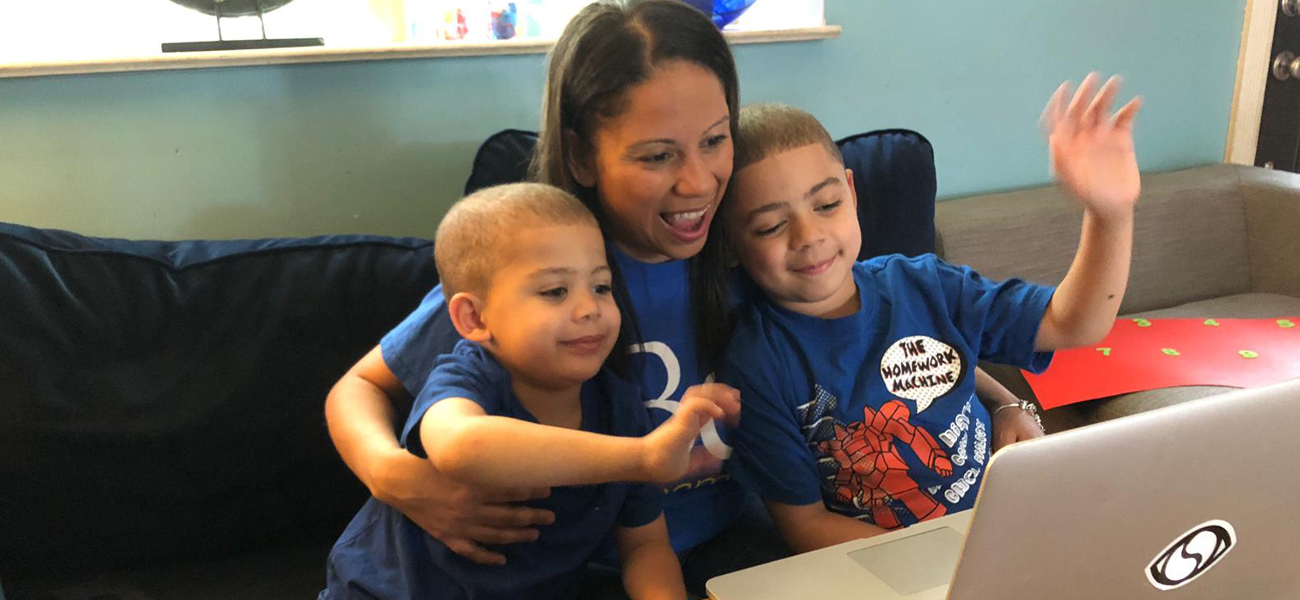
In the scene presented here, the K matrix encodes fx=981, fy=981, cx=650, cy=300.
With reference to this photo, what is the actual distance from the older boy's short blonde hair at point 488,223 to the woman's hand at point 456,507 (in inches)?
7.7

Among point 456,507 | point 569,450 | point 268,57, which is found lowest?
point 456,507

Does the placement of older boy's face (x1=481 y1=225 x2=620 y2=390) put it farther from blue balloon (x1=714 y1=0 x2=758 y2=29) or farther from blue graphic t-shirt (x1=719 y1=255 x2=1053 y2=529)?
blue balloon (x1=714 y1=0 x2=758 y2=29)

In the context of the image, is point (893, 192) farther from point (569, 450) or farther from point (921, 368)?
point (569, 450)

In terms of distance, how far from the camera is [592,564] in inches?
→ 48.4

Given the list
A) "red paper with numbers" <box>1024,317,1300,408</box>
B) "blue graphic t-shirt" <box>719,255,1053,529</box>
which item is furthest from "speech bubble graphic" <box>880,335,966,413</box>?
"red paper with numbers" <box>1024,317,1300,408</box>

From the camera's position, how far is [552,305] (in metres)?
0.99

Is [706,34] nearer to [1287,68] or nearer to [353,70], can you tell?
[353,70]

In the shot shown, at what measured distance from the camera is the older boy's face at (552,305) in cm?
98

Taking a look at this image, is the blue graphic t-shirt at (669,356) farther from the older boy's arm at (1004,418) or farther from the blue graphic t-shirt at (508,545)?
the older boy's arm at (1004,418)

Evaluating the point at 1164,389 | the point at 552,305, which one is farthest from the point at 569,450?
the point at 1164,389

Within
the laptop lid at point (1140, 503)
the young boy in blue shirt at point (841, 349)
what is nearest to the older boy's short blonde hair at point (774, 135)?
the young boy in blue shirt at point (841, 349)

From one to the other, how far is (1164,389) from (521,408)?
1360mm

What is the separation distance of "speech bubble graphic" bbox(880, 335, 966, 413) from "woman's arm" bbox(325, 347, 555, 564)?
45 cm

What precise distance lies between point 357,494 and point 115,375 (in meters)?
0.35
